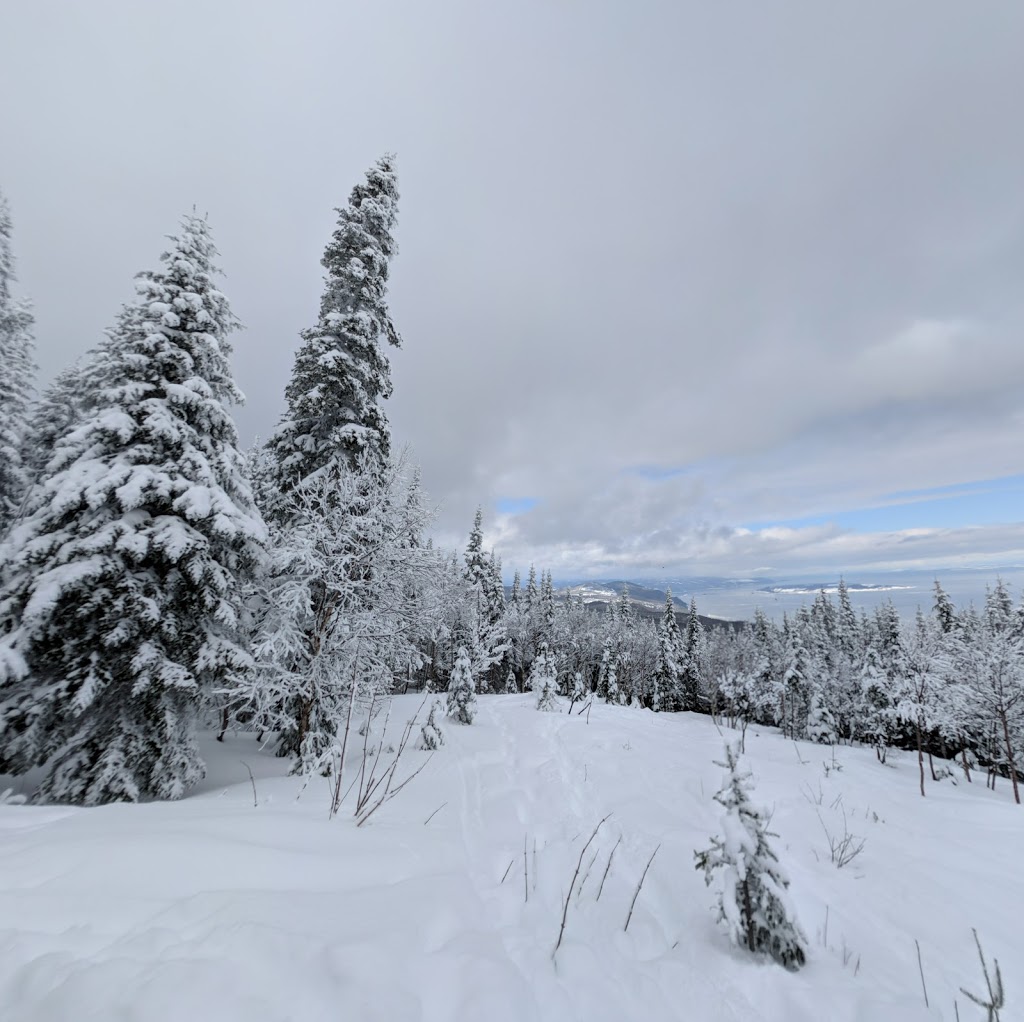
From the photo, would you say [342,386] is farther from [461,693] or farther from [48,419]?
[48,419]

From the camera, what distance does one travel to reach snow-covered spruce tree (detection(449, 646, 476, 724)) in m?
16.4

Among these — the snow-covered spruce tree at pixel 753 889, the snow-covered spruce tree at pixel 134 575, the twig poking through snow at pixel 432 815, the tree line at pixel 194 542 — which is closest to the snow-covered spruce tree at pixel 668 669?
the tree line at pixel 194 542

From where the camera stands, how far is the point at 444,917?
11.0 feet

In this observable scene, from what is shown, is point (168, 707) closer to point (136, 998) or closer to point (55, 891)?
point (55, 891)

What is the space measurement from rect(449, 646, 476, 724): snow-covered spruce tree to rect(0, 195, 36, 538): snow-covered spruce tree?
47.3ft

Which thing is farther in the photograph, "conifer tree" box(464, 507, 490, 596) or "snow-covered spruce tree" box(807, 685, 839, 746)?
"conifer tree" box(464, 507, 490, 596)

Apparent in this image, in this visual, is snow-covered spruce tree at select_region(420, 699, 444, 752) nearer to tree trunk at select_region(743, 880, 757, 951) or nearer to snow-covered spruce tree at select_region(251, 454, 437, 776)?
snow-covered spruce tree at select_region(251, 454, 437, 776)

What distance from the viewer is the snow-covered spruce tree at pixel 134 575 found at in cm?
750

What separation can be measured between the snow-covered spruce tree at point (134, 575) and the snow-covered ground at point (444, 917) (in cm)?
217

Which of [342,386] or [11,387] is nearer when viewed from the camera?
[342,386]

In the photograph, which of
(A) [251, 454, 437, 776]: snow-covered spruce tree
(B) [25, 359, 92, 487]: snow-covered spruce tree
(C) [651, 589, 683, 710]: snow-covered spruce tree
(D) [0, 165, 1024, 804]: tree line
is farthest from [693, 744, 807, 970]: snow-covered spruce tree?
(C) [651, 589, 683, 710]: snow-covered spruce tree

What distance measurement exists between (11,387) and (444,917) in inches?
798

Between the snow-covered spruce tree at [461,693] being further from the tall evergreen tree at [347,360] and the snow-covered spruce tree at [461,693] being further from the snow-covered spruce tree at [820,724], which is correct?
the snow-covered spruce tree at [820,724]

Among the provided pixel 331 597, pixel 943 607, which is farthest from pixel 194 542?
pixel 943 607
